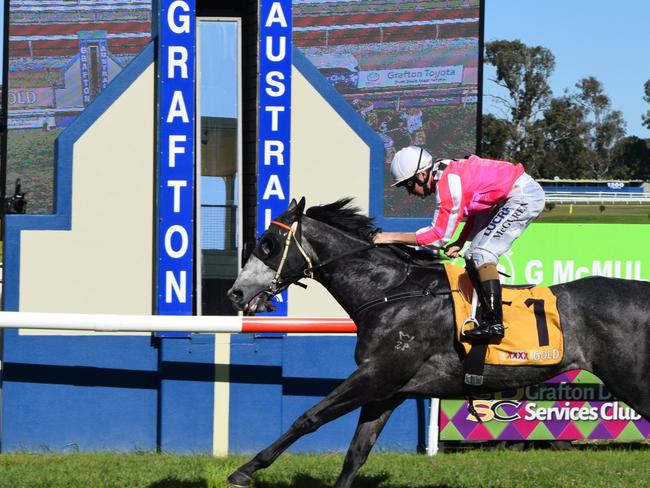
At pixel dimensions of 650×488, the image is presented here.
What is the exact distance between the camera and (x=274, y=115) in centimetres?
813

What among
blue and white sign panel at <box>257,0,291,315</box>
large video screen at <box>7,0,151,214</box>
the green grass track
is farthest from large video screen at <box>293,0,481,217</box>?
the green grass track

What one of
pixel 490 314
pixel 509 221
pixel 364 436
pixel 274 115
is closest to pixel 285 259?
pixel 364 436

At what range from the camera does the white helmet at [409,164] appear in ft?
19.4

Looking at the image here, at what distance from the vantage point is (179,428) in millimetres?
8008

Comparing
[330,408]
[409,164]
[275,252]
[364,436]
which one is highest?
[409,164]

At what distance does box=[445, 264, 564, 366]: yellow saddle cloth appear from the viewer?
5.98m

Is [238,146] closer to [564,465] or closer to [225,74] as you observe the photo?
[225,74]

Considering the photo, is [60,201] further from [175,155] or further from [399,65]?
[399,65]

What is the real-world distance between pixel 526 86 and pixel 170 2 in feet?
209

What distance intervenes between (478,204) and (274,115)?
2.59 meters

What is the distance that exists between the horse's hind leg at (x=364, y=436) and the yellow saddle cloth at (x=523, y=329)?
0.62m

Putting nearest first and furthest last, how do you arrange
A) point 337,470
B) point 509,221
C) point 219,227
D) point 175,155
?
point 509,221, point 337,470, point 175,155, point 219,227

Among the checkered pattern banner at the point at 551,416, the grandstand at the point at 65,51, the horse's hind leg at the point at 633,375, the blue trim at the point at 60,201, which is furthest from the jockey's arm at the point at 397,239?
the grandstand at the point at 65,51

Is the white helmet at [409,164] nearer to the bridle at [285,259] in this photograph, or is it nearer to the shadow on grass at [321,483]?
the bridle at [285,259]
